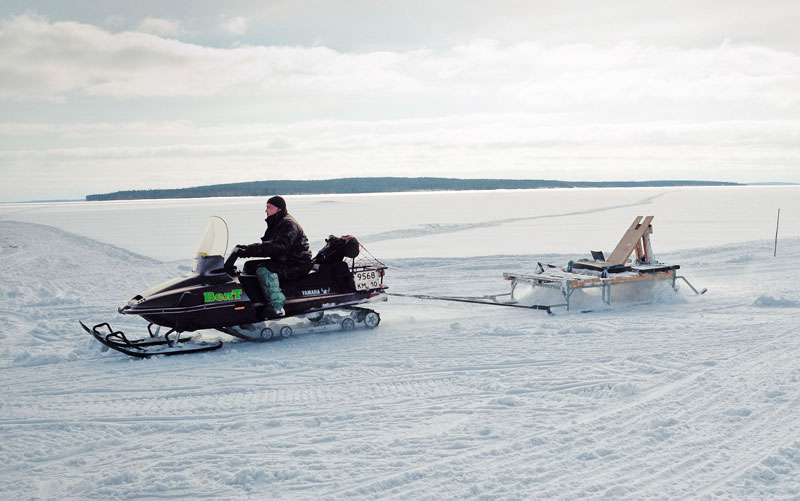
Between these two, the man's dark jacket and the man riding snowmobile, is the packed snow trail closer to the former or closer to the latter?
the man riding snowmobile

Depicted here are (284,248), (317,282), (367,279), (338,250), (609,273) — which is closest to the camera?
(284,248)

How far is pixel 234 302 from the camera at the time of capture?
7.06m

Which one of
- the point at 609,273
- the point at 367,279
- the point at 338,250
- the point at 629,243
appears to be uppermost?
the point at 338,250

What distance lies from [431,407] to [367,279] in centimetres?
344

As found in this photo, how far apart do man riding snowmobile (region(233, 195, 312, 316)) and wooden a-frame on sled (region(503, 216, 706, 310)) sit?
3.33m

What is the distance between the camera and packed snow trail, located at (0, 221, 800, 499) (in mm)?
3615

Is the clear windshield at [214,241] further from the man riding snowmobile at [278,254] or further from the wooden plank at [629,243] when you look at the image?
the wooden plank at [629,243]

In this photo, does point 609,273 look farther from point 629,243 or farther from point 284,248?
point 284,248

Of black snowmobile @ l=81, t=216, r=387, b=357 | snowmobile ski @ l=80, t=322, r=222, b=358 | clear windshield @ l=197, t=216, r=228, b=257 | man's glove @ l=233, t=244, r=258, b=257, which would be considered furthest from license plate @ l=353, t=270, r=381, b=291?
snowmobile ski @ l=80, t=322, r=222, b=358

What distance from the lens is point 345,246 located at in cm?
786

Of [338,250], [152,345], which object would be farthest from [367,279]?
[152,345]

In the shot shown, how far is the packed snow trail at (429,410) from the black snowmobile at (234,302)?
0.25 m

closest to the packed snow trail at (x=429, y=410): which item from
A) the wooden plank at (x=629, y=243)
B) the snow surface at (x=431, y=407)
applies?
the snow surface at (x=431, y=407)

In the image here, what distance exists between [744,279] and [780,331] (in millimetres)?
4512
